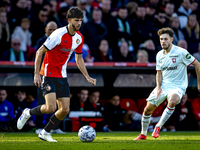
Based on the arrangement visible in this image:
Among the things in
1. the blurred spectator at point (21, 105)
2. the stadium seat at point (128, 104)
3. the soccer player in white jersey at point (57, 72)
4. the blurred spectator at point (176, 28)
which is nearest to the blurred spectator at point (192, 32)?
the blurred spectator at point (176, 28)

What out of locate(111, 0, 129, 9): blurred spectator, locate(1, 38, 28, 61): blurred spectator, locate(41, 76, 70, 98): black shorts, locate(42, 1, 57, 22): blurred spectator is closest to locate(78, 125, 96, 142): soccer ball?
locate(41, 76, 70, 98): black shorts

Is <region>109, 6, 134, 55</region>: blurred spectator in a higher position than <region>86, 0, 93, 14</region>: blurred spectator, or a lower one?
lower

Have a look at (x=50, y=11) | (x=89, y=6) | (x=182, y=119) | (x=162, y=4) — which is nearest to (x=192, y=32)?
(x=162, y=4)

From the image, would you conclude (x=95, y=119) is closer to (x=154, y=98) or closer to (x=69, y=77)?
(x=69, y=77)

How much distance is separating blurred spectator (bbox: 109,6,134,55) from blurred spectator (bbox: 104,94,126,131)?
157cm

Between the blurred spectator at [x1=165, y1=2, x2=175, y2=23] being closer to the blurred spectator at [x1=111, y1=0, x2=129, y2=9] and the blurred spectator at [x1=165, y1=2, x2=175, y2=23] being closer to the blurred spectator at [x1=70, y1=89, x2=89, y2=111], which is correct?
the blurred spectator at [x1=111, y1=0, x2=129, y2=9]

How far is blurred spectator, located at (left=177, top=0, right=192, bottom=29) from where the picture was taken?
1283 cm

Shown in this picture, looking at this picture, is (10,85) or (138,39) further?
(138,39)

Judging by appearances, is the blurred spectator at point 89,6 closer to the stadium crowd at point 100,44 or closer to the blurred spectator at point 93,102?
the stadium crowd at point 100,44

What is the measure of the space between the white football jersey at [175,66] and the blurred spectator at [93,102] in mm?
3188

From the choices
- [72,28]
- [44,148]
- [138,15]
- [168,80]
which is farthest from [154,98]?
[138,15]

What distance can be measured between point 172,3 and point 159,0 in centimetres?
64

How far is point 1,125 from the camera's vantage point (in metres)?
9.12

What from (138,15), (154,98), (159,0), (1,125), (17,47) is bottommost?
(1,125)
